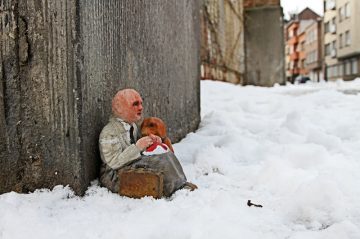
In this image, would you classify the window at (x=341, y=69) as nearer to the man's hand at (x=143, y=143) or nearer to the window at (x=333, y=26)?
the window at (x=333, y=26)

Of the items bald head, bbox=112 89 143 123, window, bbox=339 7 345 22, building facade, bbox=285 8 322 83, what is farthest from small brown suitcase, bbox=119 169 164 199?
building facade, bbox=285 8 322 83

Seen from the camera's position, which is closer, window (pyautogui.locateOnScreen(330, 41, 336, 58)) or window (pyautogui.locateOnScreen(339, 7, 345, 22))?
window (pyautogui.locateOnScreen(339, 7, 345, 22))

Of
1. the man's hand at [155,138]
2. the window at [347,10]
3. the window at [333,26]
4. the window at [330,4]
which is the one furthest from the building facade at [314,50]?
the man's hand at [155,138]

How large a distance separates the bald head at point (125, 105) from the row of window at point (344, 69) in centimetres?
3302

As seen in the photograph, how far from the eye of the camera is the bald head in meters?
1.96

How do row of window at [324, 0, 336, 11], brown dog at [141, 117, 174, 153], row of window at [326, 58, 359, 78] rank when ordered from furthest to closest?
row of window at [324, 0, 336, 11]
row of window at [326, 58, 359, 78]
brown dog at [141, 117, 174, 153]

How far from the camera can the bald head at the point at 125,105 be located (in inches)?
77.2

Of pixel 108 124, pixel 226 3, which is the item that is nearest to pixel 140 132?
pixel 108 124

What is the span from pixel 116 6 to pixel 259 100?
11.8ft

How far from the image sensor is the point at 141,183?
1822 mm

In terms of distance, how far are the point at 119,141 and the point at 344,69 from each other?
120ft

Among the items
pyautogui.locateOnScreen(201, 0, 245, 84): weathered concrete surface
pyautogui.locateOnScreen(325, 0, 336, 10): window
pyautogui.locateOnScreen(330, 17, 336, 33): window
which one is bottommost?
pyautogui.locateOnScreen(201, 0, 245, 84): weathered concrete surface

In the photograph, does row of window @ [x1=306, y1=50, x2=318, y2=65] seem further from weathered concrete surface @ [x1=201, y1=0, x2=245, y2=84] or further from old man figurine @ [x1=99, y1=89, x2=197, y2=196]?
old man figurine @ [x1=99, y1=89, x2=197, y2=196]

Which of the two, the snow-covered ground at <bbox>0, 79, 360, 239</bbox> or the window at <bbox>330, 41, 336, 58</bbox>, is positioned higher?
the window at <bbox>330, 41, 336, 58</bbox>
